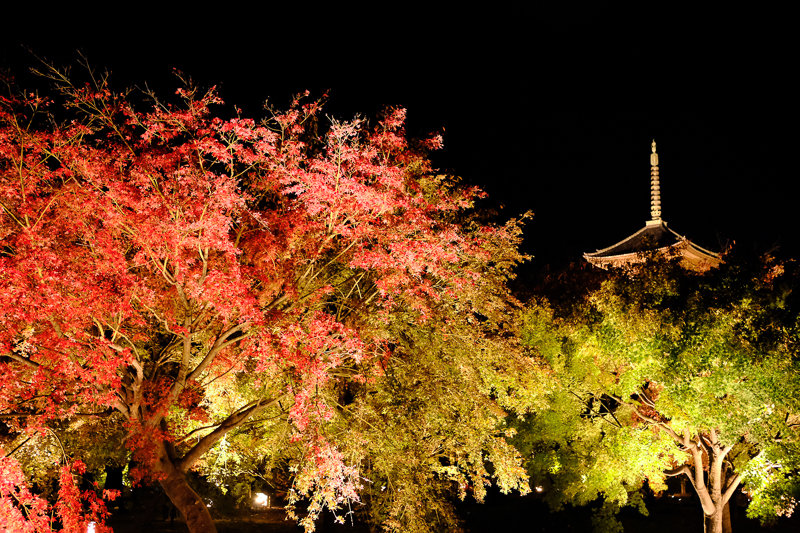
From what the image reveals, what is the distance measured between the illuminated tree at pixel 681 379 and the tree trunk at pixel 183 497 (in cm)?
983

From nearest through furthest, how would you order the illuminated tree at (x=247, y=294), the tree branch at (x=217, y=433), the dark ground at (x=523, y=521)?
the illuminated tree at (x=247, y=294), the tree branch at (x=217, y=433), the dark ground at (x=523, y=521)

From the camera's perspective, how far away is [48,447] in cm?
1253

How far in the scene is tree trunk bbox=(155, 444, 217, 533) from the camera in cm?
1080

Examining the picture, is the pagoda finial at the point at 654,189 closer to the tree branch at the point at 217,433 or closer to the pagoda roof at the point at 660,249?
the pagoda roof at the point at 660,249

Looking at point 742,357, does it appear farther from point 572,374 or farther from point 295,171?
point 295,171

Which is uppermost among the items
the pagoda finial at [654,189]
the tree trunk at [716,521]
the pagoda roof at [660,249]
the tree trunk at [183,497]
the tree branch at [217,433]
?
the pagoda finial at [654,189]

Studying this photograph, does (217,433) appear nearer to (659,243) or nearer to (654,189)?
(659,243)

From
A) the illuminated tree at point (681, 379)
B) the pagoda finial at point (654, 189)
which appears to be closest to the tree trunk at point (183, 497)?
the illuminated tree at point (681, 379)

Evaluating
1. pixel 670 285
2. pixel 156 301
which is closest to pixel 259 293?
pixel 156 301

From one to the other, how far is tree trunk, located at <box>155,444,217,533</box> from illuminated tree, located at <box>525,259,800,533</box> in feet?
32.2

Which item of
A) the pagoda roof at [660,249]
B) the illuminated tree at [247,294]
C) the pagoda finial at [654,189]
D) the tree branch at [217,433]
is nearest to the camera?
the illuminated tree at [247,294]

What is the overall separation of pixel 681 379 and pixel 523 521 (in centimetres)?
1170

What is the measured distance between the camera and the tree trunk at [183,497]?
10797 millimetres

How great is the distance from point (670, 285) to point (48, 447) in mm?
13710
